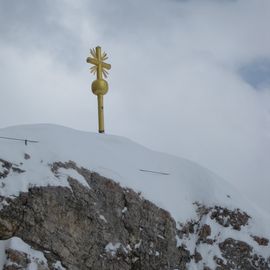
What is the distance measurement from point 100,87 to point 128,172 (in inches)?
256

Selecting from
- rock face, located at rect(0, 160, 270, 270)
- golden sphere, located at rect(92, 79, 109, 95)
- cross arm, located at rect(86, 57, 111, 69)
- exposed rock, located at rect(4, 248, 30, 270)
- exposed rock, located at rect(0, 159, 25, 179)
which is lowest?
exposed rock, located at rect(4, 248, 30, 270)

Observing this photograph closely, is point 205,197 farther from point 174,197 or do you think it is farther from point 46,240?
point 46,240

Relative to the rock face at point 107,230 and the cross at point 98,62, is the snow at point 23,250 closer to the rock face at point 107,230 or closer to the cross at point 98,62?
the rock face at point 107,230

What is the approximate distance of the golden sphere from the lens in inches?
1016

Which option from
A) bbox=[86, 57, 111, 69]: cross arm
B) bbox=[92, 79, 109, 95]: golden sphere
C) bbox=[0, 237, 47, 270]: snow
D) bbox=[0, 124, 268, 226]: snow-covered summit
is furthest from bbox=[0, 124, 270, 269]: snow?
bbox=[86, 57, 111, 69]: cross arm

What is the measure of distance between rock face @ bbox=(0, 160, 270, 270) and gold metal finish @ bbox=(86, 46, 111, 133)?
719 centimetres

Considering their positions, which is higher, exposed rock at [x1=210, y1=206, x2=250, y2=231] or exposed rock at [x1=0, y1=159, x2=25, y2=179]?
exposed rock at [x1=0, y1=159, x2=25, y2=179]

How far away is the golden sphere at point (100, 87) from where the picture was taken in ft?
84.6

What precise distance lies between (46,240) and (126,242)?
2.56 metres

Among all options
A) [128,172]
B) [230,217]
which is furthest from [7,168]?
[230,217]

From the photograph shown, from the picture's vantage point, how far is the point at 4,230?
15.7 meters

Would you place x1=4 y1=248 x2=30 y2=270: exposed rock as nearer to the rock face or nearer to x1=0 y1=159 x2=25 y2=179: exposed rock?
the rock face

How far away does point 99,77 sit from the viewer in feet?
85.1

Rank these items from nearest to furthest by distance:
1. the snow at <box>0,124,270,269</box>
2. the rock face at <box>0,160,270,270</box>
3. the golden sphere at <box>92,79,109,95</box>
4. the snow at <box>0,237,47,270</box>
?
the snow at <box>0,237,47,270</box>
the rock face at <box>0,160,270,270</box>
the snow at <box>0,124,270,269</box>
the golden sphere at <box>92,79,109,95</box>
